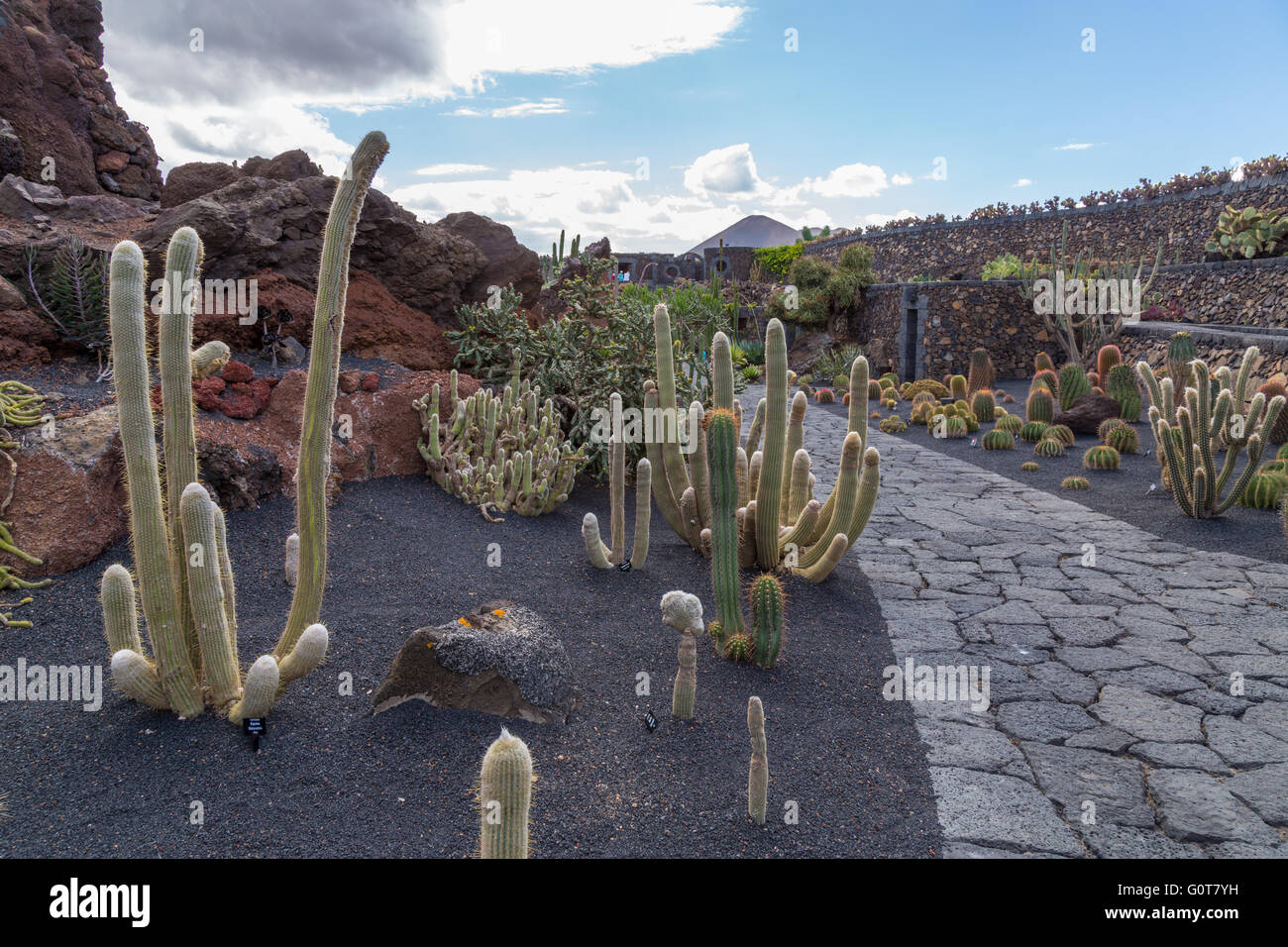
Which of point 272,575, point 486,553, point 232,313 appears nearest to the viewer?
point 272,575

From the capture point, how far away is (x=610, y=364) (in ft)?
23.7

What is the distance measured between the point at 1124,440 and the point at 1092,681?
643 cm

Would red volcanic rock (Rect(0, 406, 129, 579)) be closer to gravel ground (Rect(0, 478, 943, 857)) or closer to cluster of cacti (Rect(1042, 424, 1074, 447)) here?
gravel ground (Rect(0, 478, 943, 857))

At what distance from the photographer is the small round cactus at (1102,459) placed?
28.1ft

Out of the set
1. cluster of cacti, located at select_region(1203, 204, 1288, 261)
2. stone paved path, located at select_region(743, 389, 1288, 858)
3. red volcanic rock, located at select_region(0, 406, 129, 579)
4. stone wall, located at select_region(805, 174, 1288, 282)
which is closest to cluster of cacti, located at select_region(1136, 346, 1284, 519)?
stone paved path, located at select_region(743, 389, 1288, 858)

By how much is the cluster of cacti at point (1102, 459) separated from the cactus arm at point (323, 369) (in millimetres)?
8178

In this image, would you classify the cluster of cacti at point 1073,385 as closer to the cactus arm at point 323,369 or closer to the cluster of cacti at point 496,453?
the cluster of cacti at point 496,453

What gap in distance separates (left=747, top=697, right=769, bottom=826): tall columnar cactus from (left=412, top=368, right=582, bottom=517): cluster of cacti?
11.0ft

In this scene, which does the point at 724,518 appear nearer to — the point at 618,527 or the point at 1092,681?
the point at 618,527

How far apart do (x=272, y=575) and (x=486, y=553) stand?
120cm

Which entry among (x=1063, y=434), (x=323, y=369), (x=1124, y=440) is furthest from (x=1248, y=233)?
(x=323, y=369)

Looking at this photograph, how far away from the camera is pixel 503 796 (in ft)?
5.66

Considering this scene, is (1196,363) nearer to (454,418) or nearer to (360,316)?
(454,418)

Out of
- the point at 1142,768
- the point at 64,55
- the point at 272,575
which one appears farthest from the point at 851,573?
the point at 64,55
